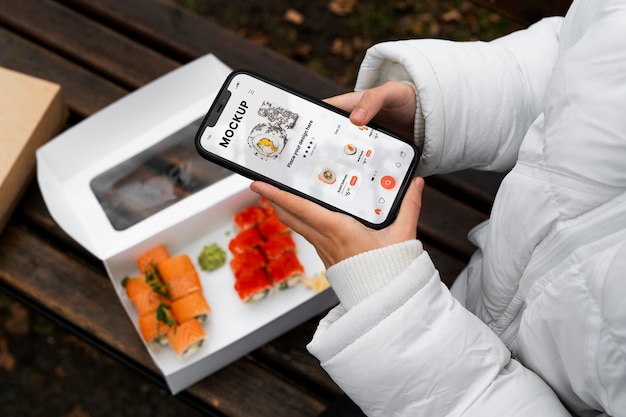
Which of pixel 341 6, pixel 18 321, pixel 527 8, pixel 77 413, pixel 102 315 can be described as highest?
pixel 527 8

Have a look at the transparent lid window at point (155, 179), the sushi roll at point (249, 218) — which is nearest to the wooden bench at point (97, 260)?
the transparent lid window at point (155, 179)

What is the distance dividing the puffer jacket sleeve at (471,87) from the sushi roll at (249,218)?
0.39 m

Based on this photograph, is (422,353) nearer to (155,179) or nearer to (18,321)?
→ (155,179)

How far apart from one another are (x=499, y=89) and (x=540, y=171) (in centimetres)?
18

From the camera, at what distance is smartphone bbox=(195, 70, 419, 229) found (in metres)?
0.85

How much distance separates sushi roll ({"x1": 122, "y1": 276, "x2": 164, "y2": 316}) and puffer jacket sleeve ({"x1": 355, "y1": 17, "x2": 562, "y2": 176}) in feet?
1.75

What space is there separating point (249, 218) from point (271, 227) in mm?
51

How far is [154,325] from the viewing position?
1086 mm

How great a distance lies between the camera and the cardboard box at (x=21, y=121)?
113 cm

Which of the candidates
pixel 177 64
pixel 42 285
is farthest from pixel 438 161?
pixel 42 285

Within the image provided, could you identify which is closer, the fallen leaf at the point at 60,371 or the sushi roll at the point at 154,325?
the sushi roll at the point at 154,325

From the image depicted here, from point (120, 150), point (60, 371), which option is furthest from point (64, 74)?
point (60, 371)

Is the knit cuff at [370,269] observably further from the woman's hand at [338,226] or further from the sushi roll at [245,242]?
the sushi roll at [245,242]

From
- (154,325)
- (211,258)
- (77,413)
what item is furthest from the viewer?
(77,413)
